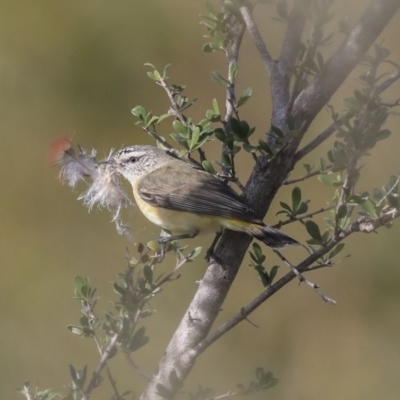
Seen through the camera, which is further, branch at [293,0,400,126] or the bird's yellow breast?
the bird's yellow breast

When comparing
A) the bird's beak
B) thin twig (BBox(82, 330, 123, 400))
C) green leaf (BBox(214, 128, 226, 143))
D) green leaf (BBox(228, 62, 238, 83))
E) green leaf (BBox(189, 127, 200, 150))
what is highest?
the bird's beak

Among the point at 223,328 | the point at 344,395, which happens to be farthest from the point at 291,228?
the point at 223,328

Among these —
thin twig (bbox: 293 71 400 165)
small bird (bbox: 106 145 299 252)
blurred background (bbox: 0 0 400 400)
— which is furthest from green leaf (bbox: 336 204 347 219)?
blurred background (bbox: 0 0 400 400)

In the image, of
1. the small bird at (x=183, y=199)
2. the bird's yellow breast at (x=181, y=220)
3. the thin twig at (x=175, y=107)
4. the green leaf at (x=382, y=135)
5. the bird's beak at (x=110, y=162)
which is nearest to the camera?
the green leaf at (x=382, y=135)

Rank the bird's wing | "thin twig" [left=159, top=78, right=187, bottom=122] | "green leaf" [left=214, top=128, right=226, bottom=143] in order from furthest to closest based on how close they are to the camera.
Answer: the bird's wing → "thin twig" [left=159, top=78, right=187, bottom=122] → "green leaf" [left=214, top=128, right=226, bottom=143]

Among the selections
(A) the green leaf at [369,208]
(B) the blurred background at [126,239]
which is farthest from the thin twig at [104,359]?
(B) the blurred background at [126,239]

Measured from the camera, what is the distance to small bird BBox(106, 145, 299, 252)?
5.94 feet

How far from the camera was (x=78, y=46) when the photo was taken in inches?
150

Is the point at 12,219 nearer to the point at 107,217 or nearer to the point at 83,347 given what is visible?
the point at 107,217

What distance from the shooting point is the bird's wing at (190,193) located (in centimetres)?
194

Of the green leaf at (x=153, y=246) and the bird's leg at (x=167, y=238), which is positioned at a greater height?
the bird's leg at (x=167, y=238)

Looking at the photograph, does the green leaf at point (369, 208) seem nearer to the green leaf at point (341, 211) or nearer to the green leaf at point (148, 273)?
the green leaf at point (341, 211)

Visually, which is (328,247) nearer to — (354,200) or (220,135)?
(354,200)

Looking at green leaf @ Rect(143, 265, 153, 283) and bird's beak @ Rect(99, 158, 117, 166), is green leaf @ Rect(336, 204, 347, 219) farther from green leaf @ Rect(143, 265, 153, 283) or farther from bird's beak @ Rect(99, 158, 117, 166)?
bird's beak @ Rect(99, 158, 117, 166)
